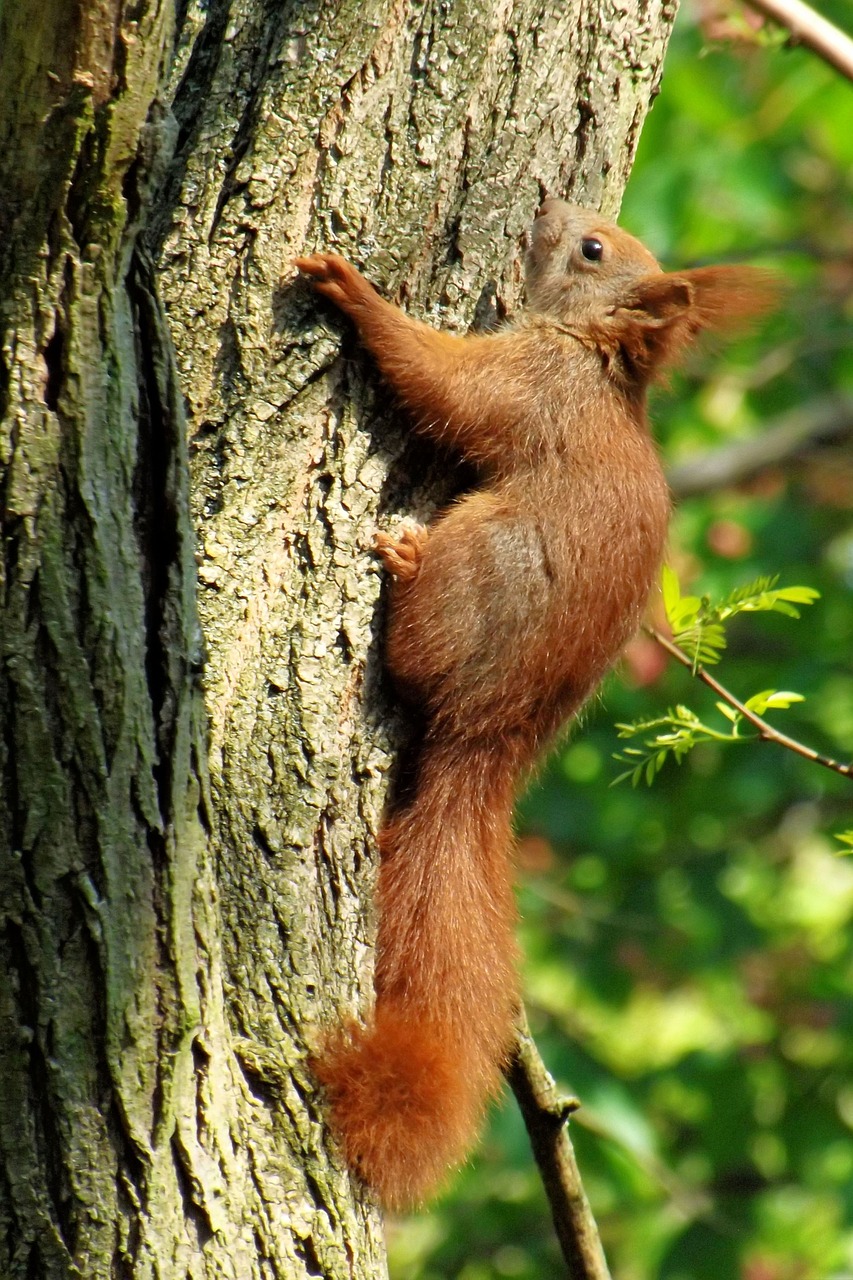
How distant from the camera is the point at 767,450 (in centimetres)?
697

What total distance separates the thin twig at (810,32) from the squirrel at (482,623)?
0.63 meters

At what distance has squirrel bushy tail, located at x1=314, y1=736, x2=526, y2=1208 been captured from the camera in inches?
77.0

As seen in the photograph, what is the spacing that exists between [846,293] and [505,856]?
19.6 ft

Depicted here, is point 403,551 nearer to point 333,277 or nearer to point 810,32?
point 333,277

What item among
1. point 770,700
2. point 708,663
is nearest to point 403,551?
point 708,663

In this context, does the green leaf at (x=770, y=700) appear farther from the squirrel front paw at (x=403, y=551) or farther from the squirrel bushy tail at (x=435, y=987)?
the squirrel front paw at (x=403, y=551)

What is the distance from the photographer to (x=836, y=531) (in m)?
7.03

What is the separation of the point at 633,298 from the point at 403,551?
1.28m

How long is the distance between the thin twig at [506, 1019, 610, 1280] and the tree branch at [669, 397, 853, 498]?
15.3 feet

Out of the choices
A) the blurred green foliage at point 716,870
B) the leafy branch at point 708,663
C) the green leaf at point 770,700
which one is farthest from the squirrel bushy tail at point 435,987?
the blurred green foliage at point 716,870

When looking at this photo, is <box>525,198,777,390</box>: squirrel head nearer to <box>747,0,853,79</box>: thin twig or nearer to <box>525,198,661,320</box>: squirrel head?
<box>525,198,661,320</box>: squirrel head

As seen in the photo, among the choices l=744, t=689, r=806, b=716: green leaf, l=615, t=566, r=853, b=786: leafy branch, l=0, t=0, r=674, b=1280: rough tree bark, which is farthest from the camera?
l=744, t=689, r=806, b=716: green leaf

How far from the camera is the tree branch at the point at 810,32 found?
3.06 m

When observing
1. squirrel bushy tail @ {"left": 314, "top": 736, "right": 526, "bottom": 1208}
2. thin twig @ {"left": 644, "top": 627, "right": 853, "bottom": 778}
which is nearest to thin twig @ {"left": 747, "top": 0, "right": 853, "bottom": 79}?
thin twig @ {"left": 644, "top": 627, "right": 853, "bottom": 778}
